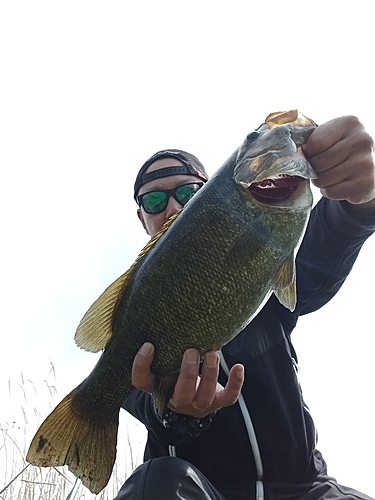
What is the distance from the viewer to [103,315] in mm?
2234

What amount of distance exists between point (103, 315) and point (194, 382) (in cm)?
48

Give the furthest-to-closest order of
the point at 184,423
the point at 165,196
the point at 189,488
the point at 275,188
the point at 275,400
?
the point at 165,196 → the point at 275,400 → the point at 184,423 → the point at 189,488 → the point at 275,188

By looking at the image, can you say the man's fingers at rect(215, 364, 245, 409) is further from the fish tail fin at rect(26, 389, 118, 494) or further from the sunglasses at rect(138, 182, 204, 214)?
the sunglasses at rect(138, 182, 204, 214)

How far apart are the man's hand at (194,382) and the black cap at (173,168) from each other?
165cm

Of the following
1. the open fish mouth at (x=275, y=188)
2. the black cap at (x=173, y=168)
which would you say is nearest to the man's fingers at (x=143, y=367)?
the open fish mouth at (x=275, y=188)

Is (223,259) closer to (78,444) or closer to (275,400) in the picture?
(78,444)

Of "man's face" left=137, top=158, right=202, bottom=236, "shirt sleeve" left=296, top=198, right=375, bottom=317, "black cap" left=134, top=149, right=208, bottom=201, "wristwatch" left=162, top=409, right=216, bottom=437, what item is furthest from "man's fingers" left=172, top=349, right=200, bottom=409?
"black cap" left=134, top=149, right=208, bottom=201

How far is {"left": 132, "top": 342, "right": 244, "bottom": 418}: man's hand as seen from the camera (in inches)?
78.0

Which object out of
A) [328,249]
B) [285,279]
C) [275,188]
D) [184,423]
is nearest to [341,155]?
[275,188]

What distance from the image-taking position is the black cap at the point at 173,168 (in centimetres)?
352

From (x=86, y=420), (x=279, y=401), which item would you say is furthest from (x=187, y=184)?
(x=86, y=420)

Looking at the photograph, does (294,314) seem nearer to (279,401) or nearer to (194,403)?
(279,401)

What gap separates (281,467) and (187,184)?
5.72 feet

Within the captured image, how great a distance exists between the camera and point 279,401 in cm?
272
